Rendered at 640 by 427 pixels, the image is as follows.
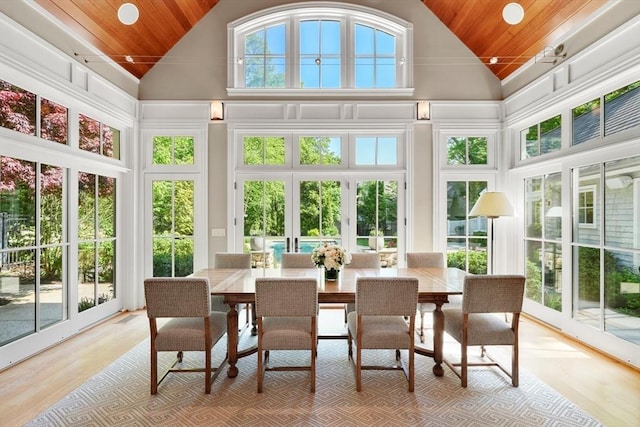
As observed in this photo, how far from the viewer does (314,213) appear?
503 centimetres

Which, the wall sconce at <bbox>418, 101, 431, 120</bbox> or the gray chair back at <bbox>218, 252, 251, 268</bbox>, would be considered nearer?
the gray chair back at <bbox>218, 252, 251, 268</bbox>

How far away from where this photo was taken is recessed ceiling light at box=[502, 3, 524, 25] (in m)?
3.80

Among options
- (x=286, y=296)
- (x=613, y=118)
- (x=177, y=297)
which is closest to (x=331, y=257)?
(x=286, y=296)

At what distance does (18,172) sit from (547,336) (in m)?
5.48

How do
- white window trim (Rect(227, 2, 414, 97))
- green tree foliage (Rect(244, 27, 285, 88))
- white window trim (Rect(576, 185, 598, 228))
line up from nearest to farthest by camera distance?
white window trim (Rect(576, 185, 598, 228)) → white window trim (Rect(227, 2, 414, 97)) → green tree foliage (Rect(244, 27, 285, 88))

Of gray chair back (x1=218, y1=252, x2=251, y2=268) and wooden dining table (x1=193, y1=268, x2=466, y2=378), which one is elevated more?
gray chair back (x1=218, y1=252, x2=251, y2=268)

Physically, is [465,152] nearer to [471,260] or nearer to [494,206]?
[494,206]

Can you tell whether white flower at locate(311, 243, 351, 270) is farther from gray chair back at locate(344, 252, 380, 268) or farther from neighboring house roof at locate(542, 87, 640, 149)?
neighboring house roof at locate(542, 87, 640, 149)

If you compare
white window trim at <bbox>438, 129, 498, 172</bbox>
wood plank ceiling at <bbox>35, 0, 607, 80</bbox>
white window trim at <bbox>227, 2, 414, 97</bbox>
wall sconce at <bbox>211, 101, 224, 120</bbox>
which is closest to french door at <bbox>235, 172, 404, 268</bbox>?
white window trim at <bbox>438, 129, 498, 172</bbox>

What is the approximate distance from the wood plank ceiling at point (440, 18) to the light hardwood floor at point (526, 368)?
3130mm

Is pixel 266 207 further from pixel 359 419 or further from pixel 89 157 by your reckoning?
pixel 359 419

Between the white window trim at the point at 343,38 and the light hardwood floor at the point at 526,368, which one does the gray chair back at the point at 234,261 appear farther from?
the white window trim at the point at 343,38

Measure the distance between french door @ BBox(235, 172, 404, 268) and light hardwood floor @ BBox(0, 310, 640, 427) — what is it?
185cm

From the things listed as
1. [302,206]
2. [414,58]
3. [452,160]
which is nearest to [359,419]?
[302,206]
